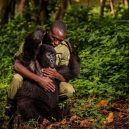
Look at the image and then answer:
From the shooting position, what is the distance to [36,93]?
648 centimetres

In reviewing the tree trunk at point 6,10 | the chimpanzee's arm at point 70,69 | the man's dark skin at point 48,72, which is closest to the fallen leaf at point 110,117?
the chimpanzee's arm at point 70,69

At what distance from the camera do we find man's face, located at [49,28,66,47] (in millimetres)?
6434

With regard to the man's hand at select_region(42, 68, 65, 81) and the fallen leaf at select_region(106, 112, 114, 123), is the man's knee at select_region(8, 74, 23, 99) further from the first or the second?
the fallen leaf at select_region(106, 112, 114, 123)

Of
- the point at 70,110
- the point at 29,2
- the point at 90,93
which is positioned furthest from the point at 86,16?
the point at 70,110

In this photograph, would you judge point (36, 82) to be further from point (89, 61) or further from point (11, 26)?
point (11, 26)

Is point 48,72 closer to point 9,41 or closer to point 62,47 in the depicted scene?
point 62,47

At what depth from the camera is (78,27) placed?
13984 mm

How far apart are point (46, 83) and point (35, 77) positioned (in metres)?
0.16

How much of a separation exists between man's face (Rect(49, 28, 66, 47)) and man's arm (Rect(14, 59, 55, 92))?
0.48 metres

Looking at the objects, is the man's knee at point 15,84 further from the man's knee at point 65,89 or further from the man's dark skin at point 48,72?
the man's knee at point 65,89

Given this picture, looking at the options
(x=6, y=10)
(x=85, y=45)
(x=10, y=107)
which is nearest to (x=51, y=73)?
(x=10, y=107)

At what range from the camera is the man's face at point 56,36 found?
6.43 meters

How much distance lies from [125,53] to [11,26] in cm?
652

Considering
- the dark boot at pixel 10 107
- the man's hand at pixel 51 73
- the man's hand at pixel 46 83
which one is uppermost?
the man's hand at pixel 51 73
